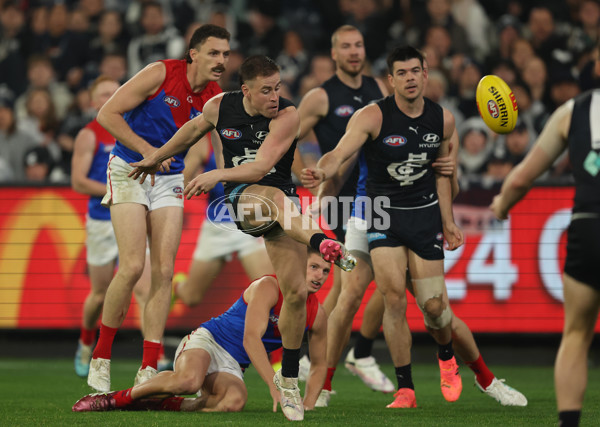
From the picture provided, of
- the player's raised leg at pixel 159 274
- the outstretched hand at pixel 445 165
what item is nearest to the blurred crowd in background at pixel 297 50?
the outstretched hand at pixel 445 165

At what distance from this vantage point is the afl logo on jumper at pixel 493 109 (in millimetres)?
6777

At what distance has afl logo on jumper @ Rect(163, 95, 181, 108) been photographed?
7371mm

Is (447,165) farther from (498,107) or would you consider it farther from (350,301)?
(350,301)

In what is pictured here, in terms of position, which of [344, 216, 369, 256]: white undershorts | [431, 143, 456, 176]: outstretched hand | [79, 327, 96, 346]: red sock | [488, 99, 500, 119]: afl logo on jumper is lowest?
[79, 327, 96, 346]: red sock

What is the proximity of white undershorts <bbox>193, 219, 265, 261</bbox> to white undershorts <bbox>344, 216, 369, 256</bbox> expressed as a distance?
2188 millimetres

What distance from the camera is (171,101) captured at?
7.38 meters

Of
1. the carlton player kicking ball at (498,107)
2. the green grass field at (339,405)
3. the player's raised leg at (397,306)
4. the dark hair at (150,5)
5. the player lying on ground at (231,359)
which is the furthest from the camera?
the dark hair at (150,5)

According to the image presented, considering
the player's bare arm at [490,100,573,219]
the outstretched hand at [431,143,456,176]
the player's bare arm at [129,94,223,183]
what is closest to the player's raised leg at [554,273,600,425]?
the player's bare arm at [490,100,573,219]

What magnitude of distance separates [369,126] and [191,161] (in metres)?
2.03

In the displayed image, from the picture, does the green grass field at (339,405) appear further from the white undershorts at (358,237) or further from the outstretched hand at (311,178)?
the outstretched hand at (311,178)

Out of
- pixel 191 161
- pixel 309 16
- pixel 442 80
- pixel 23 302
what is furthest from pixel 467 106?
pixel 23 302

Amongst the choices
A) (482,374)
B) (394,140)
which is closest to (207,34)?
(394,140)

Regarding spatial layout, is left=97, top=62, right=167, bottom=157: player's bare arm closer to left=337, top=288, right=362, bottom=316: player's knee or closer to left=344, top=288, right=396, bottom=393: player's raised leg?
left=337, top=288, right=362, bottom=316: player's knee

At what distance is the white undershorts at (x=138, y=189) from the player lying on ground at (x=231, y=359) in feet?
3.45
